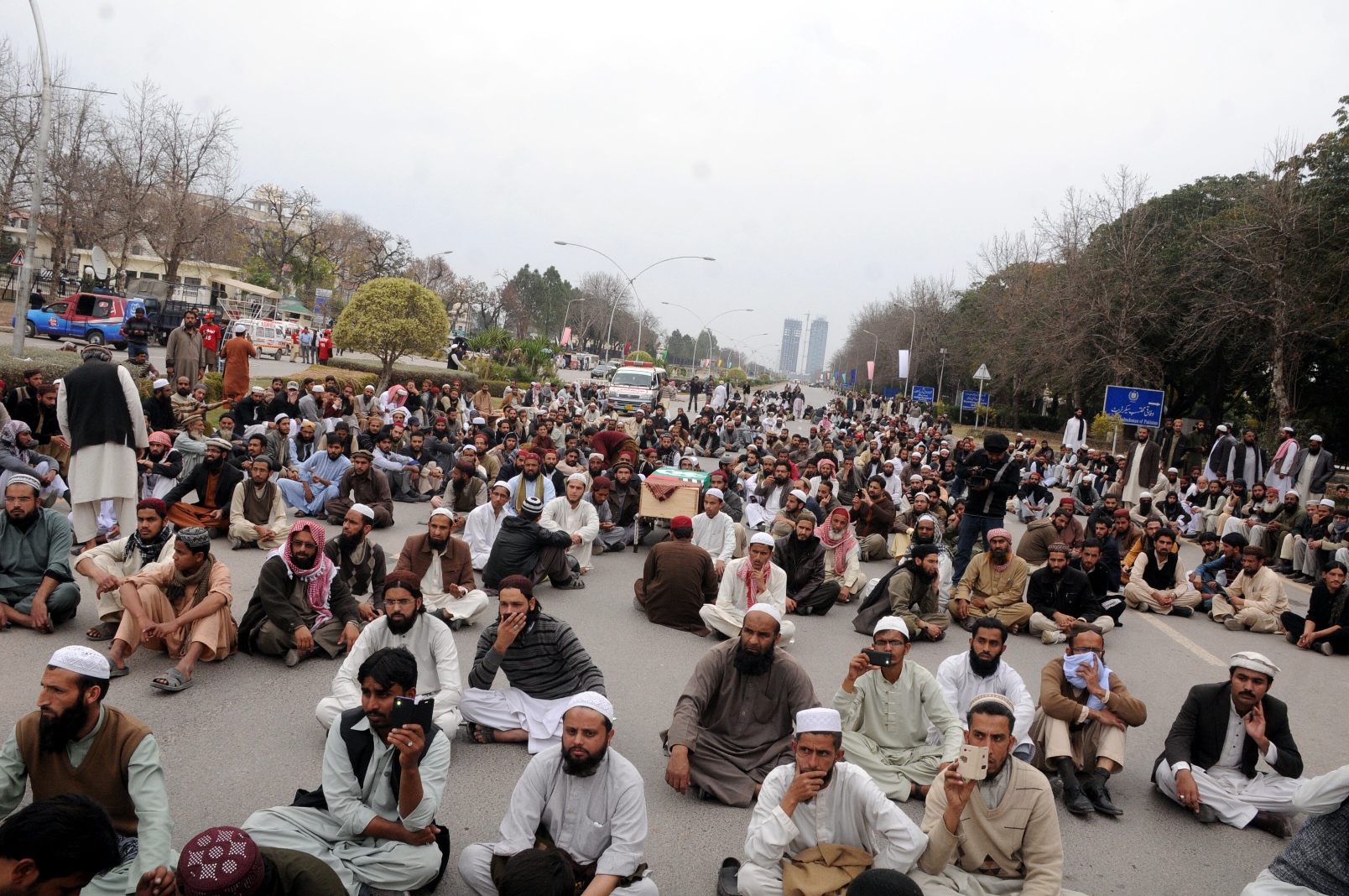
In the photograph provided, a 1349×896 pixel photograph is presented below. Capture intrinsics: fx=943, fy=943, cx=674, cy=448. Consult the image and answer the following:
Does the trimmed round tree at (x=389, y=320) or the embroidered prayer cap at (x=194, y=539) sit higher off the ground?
the trimmed round tree at (x=389, y=320)

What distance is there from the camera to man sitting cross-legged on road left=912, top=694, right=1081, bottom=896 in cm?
394

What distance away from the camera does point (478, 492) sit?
506 inches

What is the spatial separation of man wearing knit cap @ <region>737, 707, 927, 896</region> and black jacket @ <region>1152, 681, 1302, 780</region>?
8.15ft

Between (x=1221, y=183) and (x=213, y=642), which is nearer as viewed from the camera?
(x=213, y=642)

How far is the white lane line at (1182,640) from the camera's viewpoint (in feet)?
29.6

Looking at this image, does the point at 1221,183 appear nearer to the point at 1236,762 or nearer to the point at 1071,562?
the point at 1071,562

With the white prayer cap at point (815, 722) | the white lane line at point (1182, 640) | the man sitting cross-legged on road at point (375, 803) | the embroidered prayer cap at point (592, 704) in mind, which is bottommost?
the white lane line at point (1182, 640)

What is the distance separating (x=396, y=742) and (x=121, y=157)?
42735 millimetres

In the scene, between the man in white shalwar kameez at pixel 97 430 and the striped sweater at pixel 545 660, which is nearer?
the striped sweater at pixel 545 660

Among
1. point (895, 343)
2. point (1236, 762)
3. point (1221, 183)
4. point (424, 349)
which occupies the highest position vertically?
point (1221, 183)

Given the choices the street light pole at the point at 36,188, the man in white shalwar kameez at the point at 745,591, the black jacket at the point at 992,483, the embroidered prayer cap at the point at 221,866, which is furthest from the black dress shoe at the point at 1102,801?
the street light pole at the point at 36,188

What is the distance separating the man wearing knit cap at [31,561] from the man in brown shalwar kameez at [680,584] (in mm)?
4607

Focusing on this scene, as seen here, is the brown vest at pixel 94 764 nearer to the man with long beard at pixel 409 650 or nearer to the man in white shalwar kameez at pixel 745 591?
the man with long beard at pixel 409 650

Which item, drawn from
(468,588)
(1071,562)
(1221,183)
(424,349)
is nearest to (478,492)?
(468,588)
